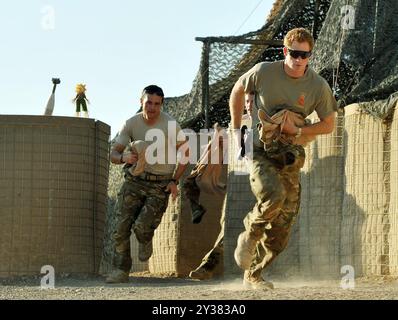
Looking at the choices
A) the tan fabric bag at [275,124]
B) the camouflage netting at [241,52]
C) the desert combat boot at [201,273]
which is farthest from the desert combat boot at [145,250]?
the camouflage netting at [241,52]

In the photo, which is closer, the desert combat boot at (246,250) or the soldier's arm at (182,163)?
the desert combat boot at (246,250)

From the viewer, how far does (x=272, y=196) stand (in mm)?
9391

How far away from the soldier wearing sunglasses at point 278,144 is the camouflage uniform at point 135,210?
2.05 m

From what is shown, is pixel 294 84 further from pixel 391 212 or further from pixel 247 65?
pixel 247 65

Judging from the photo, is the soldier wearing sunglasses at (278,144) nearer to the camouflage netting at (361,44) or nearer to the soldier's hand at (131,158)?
the soldier's hand at (131,158)

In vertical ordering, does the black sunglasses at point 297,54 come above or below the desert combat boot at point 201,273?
above

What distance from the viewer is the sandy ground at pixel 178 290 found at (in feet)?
26.9

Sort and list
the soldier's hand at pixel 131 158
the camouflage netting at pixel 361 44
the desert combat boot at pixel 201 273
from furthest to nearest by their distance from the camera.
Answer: the camouflage netting at pixel 361 44
the desert combat boot at pixel 201 273
the soldier's hand at pixel 131 158

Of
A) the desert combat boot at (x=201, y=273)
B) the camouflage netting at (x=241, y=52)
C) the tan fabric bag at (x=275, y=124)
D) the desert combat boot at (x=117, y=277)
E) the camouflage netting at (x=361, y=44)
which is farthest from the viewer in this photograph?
the camouflage netting at (x=241, y=52)

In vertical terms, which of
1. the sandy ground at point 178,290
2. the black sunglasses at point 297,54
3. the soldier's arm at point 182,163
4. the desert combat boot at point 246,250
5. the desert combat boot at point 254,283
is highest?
the black sunglasses at point 297,54

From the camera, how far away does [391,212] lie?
11.0 meters

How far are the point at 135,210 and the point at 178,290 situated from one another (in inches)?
85.9

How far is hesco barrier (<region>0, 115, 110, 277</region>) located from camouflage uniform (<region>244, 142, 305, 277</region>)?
313cm

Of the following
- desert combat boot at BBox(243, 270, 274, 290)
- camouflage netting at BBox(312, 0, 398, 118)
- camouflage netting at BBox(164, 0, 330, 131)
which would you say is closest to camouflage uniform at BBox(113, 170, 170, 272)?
desert combat boot at BBox(243, 270, 274, 290)
